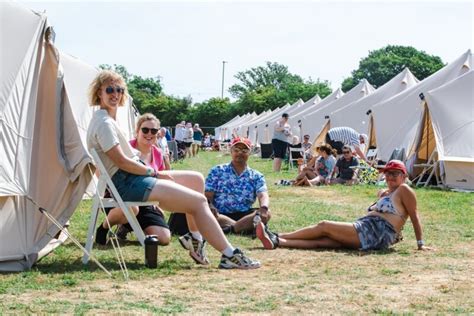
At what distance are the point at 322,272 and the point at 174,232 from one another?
2.70m

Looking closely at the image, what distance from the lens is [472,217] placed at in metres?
11.0

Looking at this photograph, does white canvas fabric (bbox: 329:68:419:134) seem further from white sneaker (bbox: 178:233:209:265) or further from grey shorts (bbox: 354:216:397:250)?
white sneaker (bbox: 178:233:209:265)

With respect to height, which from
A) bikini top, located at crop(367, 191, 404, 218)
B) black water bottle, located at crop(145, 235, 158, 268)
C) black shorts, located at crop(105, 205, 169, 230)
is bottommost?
black water bottle, located at crop(145, 235, 158, 268)

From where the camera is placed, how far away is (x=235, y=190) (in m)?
8.71

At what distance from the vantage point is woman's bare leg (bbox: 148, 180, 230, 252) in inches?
257

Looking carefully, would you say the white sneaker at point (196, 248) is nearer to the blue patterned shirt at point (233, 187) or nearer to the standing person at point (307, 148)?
the blue patterned shirt at point (233, 187)

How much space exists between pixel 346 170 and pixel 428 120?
2732 millimetres

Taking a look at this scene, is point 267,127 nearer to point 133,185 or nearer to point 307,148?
point 307,148

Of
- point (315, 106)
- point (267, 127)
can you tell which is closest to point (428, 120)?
point (315, 106)

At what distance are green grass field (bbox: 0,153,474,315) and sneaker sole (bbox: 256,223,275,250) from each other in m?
0.09

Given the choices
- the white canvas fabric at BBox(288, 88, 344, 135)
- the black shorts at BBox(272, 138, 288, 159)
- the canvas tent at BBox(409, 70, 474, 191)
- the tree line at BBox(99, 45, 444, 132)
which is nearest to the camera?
the canvas tent at BBox(409, 70, 474, 191)

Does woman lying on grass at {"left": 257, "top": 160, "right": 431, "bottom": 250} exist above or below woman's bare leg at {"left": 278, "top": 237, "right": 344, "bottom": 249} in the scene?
above

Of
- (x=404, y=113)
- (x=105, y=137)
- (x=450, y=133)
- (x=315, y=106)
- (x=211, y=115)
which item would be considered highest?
(x=211, y=115)

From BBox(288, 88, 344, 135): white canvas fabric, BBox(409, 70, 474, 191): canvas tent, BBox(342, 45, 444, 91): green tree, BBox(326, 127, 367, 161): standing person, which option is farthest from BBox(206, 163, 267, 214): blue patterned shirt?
BBox(342, 45, 444, 91): green tree
